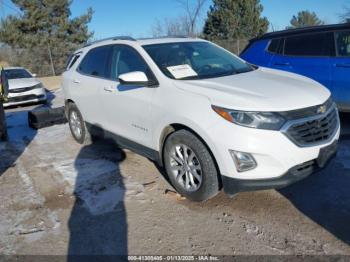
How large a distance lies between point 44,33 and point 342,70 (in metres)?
28.2

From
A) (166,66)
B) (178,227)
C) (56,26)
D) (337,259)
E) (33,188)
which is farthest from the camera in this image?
(56,26)

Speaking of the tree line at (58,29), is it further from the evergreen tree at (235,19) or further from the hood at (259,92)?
the hood at (259,92)

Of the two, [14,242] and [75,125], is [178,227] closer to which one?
[14,242]

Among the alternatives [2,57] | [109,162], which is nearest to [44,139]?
[109,162]

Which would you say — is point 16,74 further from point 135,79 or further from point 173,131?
point 173,131

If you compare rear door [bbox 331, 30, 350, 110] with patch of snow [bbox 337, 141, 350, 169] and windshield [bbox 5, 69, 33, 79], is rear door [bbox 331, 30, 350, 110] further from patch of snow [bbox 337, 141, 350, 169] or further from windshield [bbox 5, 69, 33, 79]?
windshield [bbox 5, 69, 33, 79]

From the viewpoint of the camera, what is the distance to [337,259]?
113 inches

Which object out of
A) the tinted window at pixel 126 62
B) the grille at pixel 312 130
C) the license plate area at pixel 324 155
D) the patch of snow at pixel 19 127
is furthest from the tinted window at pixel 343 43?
the patch of snow at pixel 19 127

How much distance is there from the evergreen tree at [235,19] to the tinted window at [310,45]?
26.5 m

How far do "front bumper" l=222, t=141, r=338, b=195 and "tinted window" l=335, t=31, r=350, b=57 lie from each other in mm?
3029

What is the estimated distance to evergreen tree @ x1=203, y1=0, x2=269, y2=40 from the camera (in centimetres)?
3188

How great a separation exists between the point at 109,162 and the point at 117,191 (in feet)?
3.49

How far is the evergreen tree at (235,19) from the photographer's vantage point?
31875 mm

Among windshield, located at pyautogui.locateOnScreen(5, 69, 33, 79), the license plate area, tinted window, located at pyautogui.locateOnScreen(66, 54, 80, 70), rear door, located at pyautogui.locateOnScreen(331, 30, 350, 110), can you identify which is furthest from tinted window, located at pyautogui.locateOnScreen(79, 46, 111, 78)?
windshield, located at pyautogui.locateOnScreen(5, 69, 33, 79)
